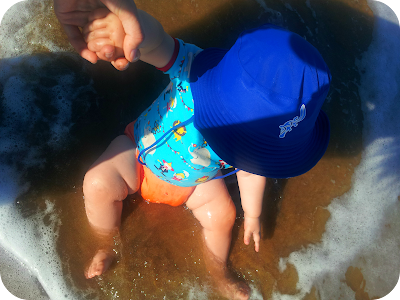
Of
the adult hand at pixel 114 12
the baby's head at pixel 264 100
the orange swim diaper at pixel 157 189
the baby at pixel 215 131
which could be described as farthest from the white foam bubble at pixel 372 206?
the adult hand at pixel 114 12

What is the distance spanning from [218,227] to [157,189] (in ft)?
1.26

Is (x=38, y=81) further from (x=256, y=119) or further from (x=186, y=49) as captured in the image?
(x=256, y=119)

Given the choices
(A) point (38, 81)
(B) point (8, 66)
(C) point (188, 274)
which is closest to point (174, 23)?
(A) point (38, 81)

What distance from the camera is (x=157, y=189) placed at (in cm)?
142

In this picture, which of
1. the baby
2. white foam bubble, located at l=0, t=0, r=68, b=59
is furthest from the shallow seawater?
the baby

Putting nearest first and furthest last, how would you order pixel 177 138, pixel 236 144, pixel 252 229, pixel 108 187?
pixel 236 144
pixel 177 138
pixel 108 187
pixel 252 229

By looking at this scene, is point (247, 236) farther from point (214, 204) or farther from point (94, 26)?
point (94, 26)

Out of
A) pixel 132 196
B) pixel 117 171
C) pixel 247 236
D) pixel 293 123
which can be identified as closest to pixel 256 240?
pixel 247 236

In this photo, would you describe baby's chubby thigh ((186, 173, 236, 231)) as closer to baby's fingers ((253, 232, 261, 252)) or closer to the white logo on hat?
baby's fingers ((253, 232, 261, 252))

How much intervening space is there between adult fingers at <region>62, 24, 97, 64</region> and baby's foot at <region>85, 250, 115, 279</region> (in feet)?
3.30

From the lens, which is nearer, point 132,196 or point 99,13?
point 99,13

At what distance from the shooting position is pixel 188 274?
1587 mm

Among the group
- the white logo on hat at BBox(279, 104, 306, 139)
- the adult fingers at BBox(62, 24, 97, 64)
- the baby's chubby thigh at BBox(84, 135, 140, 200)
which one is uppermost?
the adult fingers at BBox(62, 24, 97, 64)

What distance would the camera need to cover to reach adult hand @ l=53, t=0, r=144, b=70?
0.79m
